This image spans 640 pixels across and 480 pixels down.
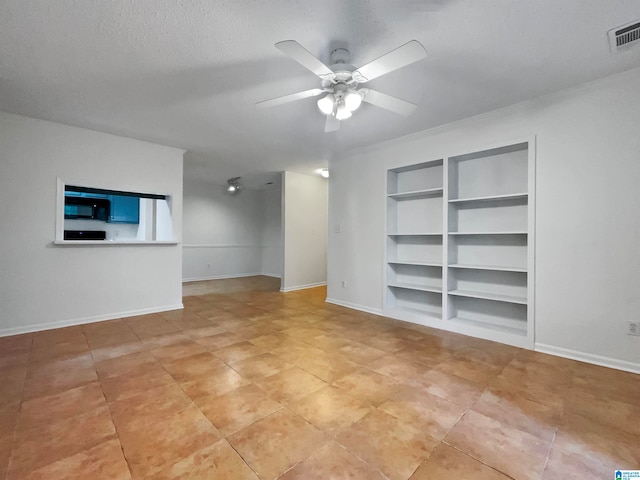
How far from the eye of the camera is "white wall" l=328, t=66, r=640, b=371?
7.97 feet

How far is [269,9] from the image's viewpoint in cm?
174

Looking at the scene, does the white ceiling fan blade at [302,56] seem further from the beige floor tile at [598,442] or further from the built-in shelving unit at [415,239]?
the beige floor tile at [598,442]

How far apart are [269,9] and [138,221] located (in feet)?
19.8

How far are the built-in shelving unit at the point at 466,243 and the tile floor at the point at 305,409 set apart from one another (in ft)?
1.70

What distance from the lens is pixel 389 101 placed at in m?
2.34

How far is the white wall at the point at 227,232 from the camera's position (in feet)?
24.3

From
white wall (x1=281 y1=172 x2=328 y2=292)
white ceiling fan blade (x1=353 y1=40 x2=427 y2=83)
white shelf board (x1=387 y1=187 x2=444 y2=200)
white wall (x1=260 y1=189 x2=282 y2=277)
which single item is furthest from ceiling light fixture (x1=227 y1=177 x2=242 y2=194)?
white ceiling fan blade (x1=353 y1=40 x2=427 y2=83)

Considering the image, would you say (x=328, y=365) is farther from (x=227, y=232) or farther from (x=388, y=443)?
(x=227, y=232)

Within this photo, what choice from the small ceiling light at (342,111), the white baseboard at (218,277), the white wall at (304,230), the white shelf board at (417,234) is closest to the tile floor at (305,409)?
the white shelf board at (417,234)

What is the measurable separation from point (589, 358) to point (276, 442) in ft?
9.38

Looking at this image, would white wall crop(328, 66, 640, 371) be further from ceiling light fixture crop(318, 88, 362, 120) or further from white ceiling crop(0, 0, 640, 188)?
ceiling light fixture crop(318, 88, 362, 120)

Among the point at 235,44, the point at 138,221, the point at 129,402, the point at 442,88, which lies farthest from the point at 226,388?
the point at 138,221

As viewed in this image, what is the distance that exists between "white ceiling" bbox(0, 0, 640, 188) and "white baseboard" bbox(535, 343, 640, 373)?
246 centimetres

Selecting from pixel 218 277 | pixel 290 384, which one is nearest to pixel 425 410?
pixel 290 384
